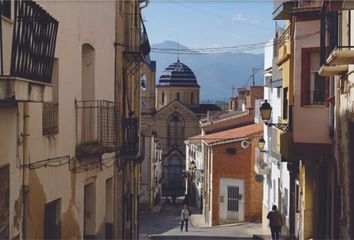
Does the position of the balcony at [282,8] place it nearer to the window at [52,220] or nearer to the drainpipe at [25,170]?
the window at [52,220]

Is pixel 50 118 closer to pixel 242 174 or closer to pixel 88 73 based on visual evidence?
pixel 88 73

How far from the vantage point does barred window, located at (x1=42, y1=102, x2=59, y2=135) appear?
11.4 meters

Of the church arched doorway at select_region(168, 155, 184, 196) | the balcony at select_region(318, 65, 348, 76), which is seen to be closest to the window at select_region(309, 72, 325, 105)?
the balcony at select_region(318, 65, 348, 76)

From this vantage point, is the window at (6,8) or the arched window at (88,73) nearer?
the window at (6,8)

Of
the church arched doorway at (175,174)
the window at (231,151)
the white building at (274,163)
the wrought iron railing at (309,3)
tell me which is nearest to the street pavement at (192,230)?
the white building at (274,163)

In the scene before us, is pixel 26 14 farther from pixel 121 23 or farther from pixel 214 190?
pixel 214 190

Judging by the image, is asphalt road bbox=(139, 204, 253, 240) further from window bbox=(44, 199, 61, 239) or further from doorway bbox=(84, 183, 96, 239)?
window bbox=(44, 199, 61, 239)

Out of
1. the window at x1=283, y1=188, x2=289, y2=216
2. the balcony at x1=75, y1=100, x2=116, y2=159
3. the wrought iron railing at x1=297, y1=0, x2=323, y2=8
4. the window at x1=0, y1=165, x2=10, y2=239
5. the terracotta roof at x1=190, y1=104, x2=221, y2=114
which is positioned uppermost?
the wrought iron railing at x1=297, y1=0, x2=323, y2=8

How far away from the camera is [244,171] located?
3831cm

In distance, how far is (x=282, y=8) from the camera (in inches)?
747

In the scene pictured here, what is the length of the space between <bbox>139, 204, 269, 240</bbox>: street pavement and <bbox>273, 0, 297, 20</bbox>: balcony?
40.7 feet

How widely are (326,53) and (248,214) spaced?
85.0 feet

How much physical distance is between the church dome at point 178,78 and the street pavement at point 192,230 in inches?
2001

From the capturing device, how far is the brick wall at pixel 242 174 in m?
38.0
